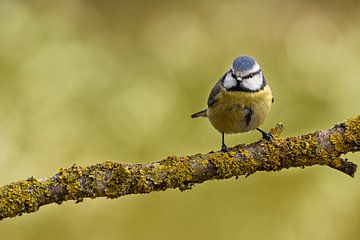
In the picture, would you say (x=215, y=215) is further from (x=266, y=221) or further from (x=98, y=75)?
(x=98, y=75)

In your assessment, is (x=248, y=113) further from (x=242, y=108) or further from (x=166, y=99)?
(x=166, y=99)

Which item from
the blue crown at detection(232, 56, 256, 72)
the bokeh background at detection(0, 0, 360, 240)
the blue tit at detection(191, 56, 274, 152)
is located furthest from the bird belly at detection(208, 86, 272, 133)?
the bokeh background at detection(0, 0, 360, 240)

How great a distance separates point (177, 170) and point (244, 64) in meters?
0.95

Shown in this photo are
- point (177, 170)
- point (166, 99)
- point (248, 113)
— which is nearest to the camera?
point (177, 170)

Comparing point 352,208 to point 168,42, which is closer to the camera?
point 352,208

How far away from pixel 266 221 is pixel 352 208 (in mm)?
549

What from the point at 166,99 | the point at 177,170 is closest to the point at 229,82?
the point at 177,170

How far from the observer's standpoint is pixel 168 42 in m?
5.43

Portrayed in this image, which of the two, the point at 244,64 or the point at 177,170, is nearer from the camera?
the point at 177,170

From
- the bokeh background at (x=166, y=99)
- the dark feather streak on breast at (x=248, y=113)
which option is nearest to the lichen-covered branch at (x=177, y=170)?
the dark feather streak on breast at (x=248, y=113)

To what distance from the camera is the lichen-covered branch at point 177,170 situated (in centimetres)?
229

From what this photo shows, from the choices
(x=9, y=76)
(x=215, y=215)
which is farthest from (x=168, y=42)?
(x=215, y=215)

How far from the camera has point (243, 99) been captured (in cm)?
323

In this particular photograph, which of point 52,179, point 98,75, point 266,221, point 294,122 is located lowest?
point 52,179
